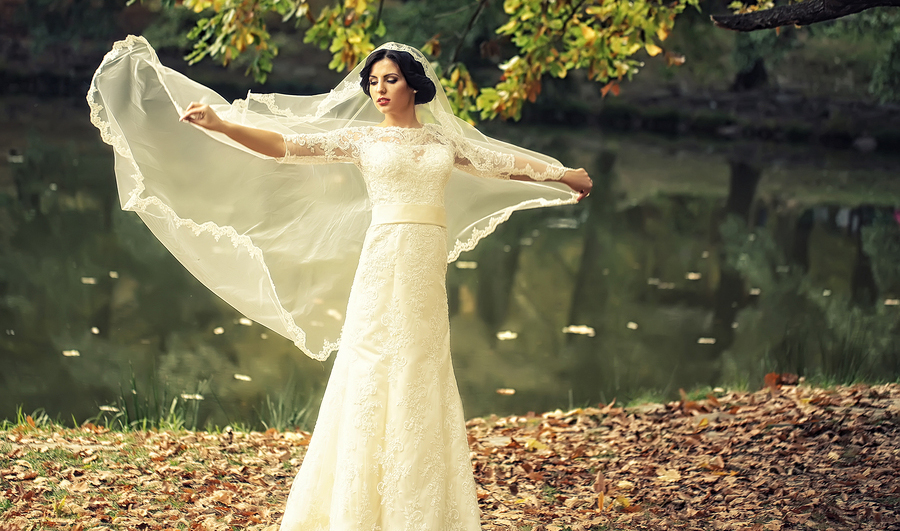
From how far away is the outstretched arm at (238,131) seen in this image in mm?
3293

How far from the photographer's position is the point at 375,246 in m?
3.59

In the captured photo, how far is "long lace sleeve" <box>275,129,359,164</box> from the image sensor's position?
3.61 metres

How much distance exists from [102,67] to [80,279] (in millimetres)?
8158

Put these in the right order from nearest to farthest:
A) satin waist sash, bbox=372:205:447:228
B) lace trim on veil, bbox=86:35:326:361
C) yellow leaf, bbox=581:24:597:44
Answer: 1. satin waist sash, bbox=372:205:447:228
2. lace trim on veil, bbox=86:35:326:361
3. yellow leaf, bbox=581:24:597:44

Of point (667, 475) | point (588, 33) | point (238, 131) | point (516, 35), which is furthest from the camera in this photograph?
point (516, 35)

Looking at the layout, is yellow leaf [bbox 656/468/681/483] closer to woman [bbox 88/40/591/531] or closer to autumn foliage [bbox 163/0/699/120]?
woman [bbox 88/40/591/531]

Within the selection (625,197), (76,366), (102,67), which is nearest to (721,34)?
(625,197)

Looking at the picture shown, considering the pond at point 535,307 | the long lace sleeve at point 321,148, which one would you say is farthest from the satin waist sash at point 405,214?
the pond at point 535,307

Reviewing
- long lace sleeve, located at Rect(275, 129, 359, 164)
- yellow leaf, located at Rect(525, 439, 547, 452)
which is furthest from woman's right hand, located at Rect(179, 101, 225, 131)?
yellow leaf, located at Rect(525, 439, 547, 452)

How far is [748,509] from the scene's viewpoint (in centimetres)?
436

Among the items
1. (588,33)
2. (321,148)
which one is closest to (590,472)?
(321,148)

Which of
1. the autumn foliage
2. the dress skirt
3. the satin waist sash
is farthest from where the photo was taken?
the autumn foliage

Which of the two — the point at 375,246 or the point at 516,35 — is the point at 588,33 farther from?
the point at 375,246

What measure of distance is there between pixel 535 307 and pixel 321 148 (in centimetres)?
796
